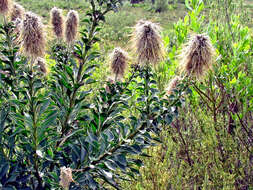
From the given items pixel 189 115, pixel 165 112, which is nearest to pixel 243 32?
pixel 189 115

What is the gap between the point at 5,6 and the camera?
1623mm

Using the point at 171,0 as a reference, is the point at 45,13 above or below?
below

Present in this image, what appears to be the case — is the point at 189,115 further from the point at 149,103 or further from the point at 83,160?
the point at 83,160

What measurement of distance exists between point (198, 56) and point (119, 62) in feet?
2.26

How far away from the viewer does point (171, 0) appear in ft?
125

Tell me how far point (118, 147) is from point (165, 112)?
46 cm

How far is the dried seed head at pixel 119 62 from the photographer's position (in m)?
2.25

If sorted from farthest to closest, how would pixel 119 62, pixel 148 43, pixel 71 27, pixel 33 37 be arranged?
pixel 71 27 < pixel 119 62 < pixel 148 43 < pixel 33 37

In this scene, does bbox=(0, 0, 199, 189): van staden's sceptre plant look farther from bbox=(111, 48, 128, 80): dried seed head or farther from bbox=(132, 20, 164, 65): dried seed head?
bbox=(111, 48, 128, 80): dried seed head

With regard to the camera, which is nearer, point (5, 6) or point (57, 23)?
point (5, 6)

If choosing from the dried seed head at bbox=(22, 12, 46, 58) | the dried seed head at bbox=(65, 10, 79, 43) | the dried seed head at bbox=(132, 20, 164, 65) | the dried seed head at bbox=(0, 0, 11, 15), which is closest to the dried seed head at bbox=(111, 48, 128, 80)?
the dried seed head at bbox=(132, 20, 164, 65)

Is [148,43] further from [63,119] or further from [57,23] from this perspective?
[57,23]

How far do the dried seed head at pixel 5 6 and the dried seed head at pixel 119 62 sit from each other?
0.94 m

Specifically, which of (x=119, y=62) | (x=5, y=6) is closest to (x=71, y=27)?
(x=119, y=62)
